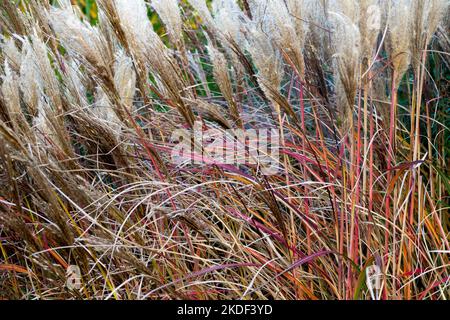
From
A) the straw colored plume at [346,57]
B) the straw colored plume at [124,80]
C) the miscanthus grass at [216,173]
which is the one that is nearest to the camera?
the straw colored plume at [346,57]

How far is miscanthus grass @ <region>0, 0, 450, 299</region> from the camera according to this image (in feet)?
5.43

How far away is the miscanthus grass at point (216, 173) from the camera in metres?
1.65

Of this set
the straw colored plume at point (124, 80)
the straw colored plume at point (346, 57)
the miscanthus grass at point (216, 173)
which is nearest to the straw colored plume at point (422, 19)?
the miscanthus grass at point (216, 173)

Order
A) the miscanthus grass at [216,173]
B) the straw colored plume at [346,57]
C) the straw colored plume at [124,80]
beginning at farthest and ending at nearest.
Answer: the straw colored plume at [124,80] < the miscanthus grass at [216,173] < the straw colored plume at [346,57]

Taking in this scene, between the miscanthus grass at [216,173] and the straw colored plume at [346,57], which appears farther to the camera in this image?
the miscanthus grass at [216,173]

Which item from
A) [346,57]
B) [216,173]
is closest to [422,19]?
[346,57]

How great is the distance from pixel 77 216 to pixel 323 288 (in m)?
0.77

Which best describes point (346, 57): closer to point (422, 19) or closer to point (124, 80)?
point (422, 19)

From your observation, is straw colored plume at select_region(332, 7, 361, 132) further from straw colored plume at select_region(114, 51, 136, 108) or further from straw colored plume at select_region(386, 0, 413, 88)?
straw colored plume at select_region(114, 51, 136, 108)

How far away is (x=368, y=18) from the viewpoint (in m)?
1.62

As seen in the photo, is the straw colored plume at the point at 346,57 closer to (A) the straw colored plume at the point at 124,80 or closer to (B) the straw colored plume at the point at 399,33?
(B) the straw colored plume at the point at 399,33
